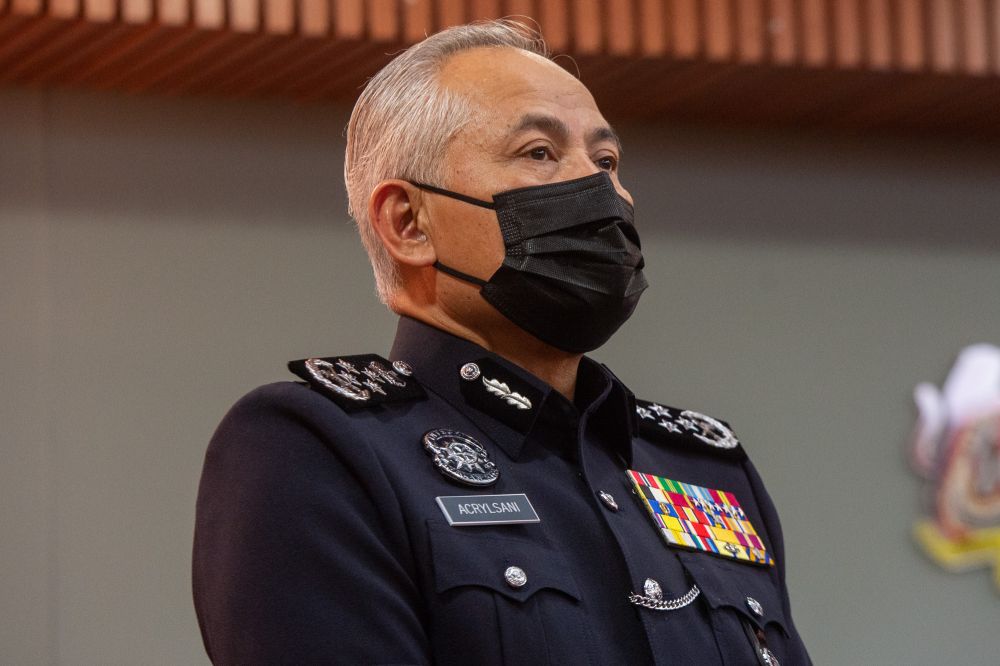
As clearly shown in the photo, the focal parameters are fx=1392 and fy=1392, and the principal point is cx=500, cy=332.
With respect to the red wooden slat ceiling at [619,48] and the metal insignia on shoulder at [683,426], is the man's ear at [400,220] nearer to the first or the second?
the metal insignia on shoulder at [683,426]

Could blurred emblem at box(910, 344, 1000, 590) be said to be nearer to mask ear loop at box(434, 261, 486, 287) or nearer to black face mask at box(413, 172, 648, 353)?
black face mask at box(413, 172, 648, 353)

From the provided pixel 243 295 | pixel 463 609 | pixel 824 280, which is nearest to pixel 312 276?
pixel 243 295

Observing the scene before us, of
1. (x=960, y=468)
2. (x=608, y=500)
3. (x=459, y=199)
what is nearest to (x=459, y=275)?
(x=459, y=199)

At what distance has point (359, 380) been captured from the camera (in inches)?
68.6

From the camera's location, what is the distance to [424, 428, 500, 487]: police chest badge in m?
1.66

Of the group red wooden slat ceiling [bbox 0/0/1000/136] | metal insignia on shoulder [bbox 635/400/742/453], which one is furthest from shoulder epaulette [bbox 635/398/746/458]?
red wooden slat ceiling [bbox 0/0/1000/136]

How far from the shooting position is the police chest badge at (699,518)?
6.02 feet

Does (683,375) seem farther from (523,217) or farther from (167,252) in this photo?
(523,217)

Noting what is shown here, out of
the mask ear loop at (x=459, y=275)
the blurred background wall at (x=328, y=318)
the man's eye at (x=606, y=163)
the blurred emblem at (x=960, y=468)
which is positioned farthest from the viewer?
the blurred emblem at (x=960, y=468)

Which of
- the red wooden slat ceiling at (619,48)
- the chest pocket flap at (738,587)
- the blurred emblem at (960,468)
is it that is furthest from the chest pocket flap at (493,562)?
the blurred emblem at (960,468)

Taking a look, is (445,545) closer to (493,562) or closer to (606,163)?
(493,562)

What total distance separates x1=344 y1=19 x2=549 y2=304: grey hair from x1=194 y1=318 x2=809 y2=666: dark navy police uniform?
0.20 m

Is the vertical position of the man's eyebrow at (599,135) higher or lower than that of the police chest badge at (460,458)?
Result: higher

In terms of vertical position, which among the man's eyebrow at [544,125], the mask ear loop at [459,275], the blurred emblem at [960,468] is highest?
the man's eyebrow at [544,125]
